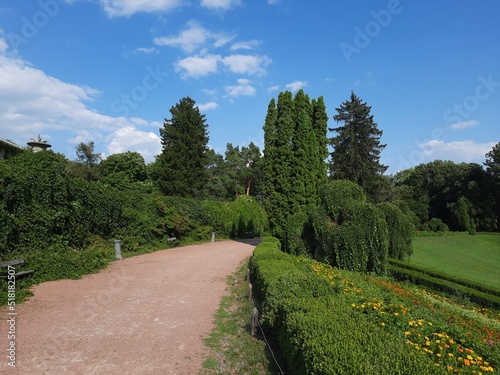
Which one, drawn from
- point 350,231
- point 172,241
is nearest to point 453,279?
point 350,231

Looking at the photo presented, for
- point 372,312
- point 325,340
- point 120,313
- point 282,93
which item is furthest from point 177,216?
point 325,340

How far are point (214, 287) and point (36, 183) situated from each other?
7.47 meters

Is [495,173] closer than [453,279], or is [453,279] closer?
[453,279]

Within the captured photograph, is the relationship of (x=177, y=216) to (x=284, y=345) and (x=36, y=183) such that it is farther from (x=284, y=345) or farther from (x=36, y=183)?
(x=284, y=345)

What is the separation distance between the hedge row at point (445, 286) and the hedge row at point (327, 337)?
8801mm

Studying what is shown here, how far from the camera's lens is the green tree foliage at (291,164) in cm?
1884

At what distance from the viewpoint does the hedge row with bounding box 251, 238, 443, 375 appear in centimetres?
309

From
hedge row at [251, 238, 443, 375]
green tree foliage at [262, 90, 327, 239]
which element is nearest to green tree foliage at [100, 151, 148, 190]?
green tree foliage at [262, 90, 327, 239]

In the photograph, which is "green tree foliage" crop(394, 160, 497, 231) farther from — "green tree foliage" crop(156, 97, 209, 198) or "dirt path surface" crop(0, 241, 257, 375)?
"dirt path surface" crop(0, 241, 257, 375)

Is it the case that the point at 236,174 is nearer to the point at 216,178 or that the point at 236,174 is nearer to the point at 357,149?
the point at 216,178

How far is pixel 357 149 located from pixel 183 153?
21.9 meters

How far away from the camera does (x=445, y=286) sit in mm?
12664

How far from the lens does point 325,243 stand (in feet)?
44.6

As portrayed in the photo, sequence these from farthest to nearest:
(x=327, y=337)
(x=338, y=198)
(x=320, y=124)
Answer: (x=320, y=124)
(x=338, y=198)
(x=327, y=337)
